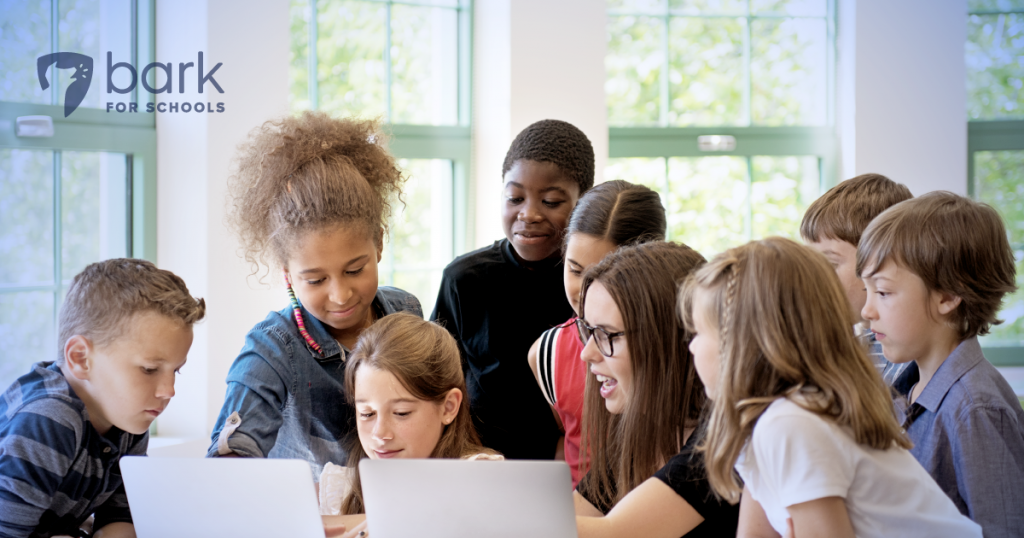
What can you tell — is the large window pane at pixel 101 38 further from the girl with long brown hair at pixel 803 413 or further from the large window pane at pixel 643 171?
the girl with long brown hair at pixel 803 413

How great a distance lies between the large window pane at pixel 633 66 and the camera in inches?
149

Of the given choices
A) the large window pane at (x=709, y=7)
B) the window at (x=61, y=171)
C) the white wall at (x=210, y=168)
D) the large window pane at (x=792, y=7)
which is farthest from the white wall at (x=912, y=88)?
the window at (x=61, y=171)

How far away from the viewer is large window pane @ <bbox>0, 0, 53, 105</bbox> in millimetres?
2734

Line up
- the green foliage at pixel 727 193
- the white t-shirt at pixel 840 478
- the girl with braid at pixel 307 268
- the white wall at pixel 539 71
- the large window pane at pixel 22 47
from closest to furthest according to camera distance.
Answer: the white t-shirt at pixel 840 478 → the girl with braid at pixel 307 268 → the large window pane at pixel 22 47 → the white wall at pixel 539 71 → the green foliage at pixel 727 193

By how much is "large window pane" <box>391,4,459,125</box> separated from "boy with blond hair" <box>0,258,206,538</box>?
2277 mm

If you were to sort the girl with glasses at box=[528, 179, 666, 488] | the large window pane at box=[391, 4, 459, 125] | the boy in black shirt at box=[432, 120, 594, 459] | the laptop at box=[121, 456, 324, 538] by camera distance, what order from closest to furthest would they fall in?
the laptop at box=[121, 456, 324, 538]
the girl with glasses at box=[528, 179, 666, 488]
the boy in black shirt at box=[432, 120, 594, 459]
the large window pane at box=[391, 4, 459, 125]

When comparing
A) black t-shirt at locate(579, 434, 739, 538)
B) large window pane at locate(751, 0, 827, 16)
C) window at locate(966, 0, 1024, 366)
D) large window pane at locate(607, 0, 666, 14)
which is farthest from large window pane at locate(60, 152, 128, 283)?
window at locate(966, 0, 1024, 366)

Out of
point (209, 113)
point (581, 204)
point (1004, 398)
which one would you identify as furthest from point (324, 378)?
point (209, 113)

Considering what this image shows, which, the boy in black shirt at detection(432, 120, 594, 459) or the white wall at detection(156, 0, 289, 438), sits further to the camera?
the white wall at detection(156, 0, 289, 438)

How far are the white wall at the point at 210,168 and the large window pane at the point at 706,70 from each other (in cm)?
193

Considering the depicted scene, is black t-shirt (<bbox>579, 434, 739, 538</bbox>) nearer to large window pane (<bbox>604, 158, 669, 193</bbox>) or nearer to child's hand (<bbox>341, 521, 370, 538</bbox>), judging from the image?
child's hand (<bbox>341, 521, 370, 538</bbox>)

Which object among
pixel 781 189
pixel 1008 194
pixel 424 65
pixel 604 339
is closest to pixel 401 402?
pixel 604 339

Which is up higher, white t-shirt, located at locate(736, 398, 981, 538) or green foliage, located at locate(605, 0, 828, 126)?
green foliage, located at locate(605, 0, 828, 126)

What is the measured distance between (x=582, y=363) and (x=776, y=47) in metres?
2.82
